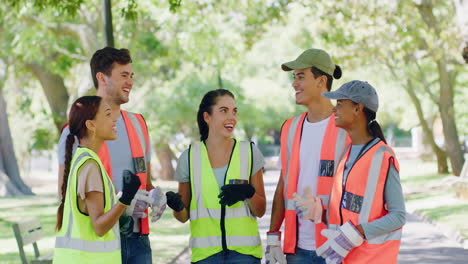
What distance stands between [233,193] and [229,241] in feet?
1.19

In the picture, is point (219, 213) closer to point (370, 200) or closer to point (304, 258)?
point (304, 258)

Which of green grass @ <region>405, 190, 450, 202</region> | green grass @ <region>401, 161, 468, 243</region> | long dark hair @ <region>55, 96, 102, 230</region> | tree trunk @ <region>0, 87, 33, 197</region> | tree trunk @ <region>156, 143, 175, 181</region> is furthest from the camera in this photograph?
tree trunk @ <region>156, 143, 175, 181</region>

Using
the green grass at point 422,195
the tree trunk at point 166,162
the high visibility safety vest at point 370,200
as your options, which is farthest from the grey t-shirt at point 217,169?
the tree trunk at point 166,162

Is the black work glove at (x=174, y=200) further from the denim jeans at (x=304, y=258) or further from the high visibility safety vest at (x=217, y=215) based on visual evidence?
the denim jeans at (x=304, y=258)

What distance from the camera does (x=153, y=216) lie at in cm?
502

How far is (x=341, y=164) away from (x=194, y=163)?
1.02m

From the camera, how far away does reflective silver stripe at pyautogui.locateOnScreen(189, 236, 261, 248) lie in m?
5.18

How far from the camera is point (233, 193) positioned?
5020mm

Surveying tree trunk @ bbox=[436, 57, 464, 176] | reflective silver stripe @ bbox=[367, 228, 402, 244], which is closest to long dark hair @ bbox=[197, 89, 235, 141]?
reflective silver stripe @ bbox=[367, 228, 402, 244]

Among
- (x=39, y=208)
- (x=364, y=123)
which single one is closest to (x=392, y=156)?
(x=364, y=123)

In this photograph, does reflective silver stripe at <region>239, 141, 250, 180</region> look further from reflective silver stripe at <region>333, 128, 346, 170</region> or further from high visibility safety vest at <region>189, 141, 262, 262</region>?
reflective silver stripe at <region>333, 128, 346, 170</region>

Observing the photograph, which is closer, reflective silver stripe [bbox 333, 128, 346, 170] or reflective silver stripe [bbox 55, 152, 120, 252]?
reflective silver stripe [bbox 55, 152, 120, 252]

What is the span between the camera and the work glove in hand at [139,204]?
4867mm

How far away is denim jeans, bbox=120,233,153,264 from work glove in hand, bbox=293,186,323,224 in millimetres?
1115
